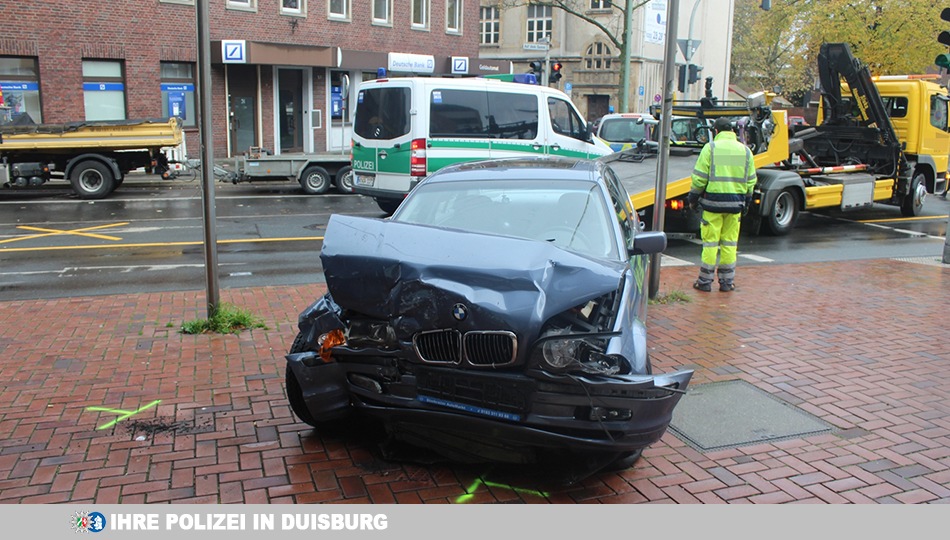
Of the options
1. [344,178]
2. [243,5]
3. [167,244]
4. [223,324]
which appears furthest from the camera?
[243,5]

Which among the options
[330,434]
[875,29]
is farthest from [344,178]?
[875,29]

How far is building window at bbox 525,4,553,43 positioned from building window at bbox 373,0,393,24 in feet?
60.1

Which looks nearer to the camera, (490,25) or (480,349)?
(480,349)

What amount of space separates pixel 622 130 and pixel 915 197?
6.44 meters

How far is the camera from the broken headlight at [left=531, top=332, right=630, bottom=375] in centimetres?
401

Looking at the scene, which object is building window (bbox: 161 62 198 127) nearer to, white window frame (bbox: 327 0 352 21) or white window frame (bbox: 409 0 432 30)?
A: white window frame (bbox: 327 0 352 21)

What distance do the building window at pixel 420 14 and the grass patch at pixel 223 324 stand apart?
26588 mm

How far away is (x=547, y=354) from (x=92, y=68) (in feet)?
79.1

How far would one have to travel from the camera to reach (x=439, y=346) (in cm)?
416

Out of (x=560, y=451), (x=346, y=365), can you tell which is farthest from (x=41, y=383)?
(x=560, y=451)

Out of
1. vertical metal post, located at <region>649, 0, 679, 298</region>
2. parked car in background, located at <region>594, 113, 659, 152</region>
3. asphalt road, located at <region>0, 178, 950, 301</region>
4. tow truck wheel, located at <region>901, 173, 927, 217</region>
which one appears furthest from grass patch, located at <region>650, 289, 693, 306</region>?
parked car in background, located at <region>594, 113, 659, 152</region>

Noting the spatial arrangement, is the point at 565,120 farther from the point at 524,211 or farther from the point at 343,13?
the point at 343,13

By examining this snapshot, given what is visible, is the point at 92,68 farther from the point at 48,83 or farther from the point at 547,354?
the point at 547,354

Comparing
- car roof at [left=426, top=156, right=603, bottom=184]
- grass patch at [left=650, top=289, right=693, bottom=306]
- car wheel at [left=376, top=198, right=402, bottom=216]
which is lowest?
grass patch at [left=650, top=289, right=693, bottom=306]
